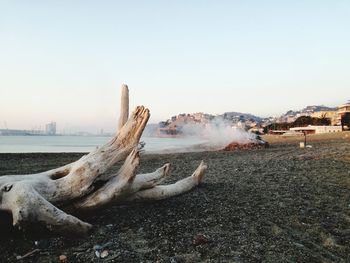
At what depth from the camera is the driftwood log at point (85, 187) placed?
4.73 m

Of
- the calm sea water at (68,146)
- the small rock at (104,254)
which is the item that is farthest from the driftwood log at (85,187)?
the calm sea water at (68,146)

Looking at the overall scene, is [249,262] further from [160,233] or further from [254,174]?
[254,174]

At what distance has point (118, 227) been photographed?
220 inches

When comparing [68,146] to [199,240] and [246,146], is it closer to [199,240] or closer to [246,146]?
[246,146]

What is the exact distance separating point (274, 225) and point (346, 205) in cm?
215

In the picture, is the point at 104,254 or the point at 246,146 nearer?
the point at 104,254

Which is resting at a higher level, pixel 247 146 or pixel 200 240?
pixel 247 146

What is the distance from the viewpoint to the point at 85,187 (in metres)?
5.59

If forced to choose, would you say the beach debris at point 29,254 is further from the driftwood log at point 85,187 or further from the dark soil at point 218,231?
the driftwood log at point 85,187

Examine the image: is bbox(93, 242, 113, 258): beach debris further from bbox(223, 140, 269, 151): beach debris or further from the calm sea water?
the calm sea water

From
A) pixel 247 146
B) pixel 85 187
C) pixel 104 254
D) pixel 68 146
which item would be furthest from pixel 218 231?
pixel 68 146

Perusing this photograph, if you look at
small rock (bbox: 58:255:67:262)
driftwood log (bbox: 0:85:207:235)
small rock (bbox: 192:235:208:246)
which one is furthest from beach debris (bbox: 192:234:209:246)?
small rock (bbox: 58:255:67:262)

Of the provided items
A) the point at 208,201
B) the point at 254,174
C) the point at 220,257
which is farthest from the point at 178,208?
the point at 254,174

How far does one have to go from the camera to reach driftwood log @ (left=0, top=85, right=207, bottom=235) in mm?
4730
